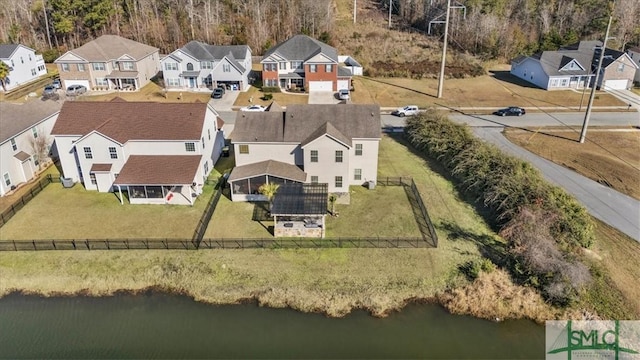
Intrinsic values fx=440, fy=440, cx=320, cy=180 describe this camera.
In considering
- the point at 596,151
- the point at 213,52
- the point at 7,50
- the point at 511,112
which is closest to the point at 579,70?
the point at 511,112

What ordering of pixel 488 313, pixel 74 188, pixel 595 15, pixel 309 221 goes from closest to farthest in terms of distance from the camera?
1. pixel 488 313
2. pixel 309 221
3. pixel 74 188
4. pixel 595 15

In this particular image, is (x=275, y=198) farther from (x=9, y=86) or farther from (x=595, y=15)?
(x=595, y=15)

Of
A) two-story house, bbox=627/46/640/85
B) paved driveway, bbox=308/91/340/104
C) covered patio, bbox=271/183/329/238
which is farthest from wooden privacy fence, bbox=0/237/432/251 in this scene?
two-story house, bbox=627/46/640/85

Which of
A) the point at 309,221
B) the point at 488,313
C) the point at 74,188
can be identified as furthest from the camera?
the point at 74,188

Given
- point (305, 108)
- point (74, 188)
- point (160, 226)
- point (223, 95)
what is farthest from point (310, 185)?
point (223, 95)

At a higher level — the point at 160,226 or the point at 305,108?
the point at 305,108

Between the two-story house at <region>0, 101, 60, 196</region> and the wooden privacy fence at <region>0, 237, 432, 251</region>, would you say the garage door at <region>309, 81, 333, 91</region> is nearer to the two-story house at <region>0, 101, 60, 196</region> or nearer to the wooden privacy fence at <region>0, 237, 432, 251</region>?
the two-story house at <region>0, 101, 60, 196</region>

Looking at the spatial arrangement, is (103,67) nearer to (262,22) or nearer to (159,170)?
(262,22)
